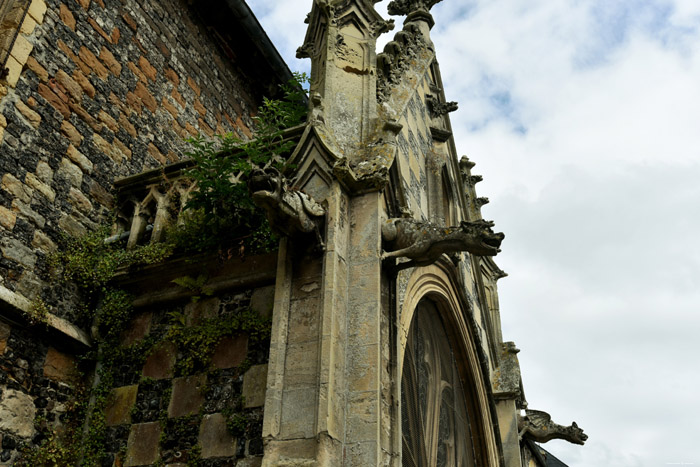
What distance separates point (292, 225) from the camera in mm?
4445

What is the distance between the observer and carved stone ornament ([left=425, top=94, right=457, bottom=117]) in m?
8.22

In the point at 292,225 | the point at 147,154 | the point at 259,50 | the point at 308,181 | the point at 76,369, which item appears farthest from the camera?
the point at 259,50

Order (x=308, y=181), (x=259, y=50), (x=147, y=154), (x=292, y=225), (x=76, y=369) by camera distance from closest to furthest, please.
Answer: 1. (x=292, y=225)
2. (x=308, y=181)
3. (x=76, y=369)
4. (x=147, y=154)
5. (x=259, y=50)

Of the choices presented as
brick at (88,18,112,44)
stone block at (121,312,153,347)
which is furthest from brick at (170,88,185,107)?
stone block at (121,312,153,347)

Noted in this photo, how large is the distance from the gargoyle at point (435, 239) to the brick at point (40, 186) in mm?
2954

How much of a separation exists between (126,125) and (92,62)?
693 mm

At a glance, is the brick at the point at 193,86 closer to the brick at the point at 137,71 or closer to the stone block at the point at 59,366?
the brick at the point at 137,71

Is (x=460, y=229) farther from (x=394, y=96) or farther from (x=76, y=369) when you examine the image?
(x=76, y=369)

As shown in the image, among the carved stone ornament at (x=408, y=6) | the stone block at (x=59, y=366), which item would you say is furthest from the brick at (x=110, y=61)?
the carved stone ornament at (x=408, y=6)

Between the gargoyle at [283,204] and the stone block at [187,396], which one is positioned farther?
the stone block at [187,396]

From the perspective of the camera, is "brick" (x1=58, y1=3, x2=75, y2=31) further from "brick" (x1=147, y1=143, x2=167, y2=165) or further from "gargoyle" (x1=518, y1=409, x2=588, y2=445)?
"gargoyle" (x1=518, y1=409, x2=588, y2=445)

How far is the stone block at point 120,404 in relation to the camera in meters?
5.15

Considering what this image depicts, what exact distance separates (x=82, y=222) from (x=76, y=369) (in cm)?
135

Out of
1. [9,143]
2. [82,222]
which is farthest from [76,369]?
[9,143]
